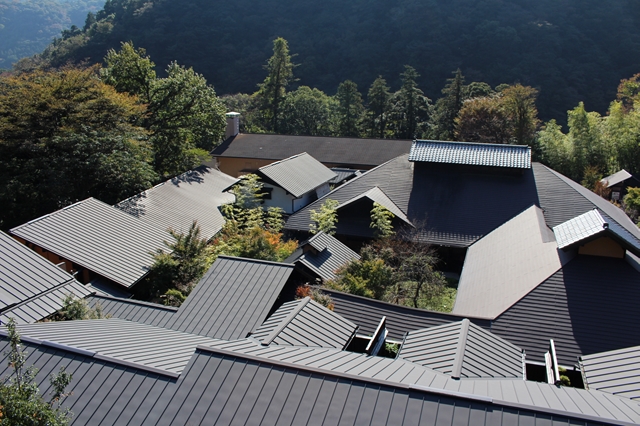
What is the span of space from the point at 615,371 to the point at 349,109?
54314mm

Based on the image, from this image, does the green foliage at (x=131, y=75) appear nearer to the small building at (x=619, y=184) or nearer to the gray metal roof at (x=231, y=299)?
the gray metal roof at (x=231, y=299)

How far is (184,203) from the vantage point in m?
28.2

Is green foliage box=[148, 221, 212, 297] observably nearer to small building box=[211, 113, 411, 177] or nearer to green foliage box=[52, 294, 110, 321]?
green foliage box=[52, 294, 110, 321]

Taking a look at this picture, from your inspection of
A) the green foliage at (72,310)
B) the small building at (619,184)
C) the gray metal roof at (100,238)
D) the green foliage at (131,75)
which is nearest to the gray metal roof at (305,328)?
the green foliage at (72,310)

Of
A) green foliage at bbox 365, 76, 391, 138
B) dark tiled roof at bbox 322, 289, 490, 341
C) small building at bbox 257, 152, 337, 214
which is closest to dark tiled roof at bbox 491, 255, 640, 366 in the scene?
dark tiled roof at bbox 322, 289, 490, 341

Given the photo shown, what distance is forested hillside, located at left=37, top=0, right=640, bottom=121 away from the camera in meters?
71.2

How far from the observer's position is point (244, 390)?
8617 mm

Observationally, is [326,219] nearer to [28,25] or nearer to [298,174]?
[298,174]

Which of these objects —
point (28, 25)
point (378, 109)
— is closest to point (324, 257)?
point (378, 109)

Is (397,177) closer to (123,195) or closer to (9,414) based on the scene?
(123,195)

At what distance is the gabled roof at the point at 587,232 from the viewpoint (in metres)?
15.5

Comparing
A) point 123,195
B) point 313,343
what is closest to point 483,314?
point 313,343

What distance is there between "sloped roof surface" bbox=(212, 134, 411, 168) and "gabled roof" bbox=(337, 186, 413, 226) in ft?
55.9

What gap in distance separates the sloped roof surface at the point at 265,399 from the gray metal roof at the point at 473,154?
63.4 feet
